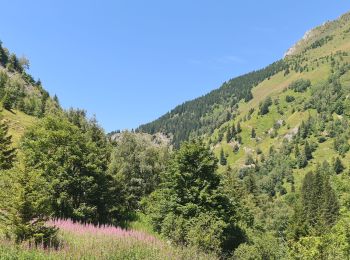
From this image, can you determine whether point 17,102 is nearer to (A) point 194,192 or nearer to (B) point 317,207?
(A) point 194,192

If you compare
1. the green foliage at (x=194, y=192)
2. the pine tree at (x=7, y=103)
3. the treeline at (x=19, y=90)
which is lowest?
the green foliage at (x=194, y=192)

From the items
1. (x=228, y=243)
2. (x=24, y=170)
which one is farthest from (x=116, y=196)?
(x=24, y=170)

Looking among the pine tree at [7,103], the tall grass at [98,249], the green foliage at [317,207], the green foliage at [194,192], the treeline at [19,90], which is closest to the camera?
the tall grass at [98,249]

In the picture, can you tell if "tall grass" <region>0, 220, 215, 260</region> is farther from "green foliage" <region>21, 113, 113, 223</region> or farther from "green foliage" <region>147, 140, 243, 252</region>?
"green foliage" <region>147, 140, 243, 252</region>

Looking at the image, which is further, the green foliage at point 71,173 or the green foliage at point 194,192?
the green foliage at point 194,192

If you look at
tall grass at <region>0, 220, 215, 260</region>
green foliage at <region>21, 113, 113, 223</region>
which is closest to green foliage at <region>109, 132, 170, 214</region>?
green foliage at <region>21, 113, 113, 223</region>

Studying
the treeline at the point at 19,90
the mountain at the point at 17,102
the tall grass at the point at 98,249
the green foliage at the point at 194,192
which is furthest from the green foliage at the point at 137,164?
the treeline at the point at 19,90

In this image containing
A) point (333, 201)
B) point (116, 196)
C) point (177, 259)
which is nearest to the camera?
point (177, 259)

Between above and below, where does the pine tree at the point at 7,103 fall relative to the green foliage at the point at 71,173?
above

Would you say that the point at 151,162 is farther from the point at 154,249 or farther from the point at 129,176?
the point at 154,249

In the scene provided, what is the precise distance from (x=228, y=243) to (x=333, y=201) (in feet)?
283

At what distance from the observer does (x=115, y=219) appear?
4381 cm

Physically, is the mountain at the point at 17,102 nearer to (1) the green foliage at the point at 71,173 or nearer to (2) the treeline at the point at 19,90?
(2) the treeline at the point at 19,90

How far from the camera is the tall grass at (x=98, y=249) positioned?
14711 mm
